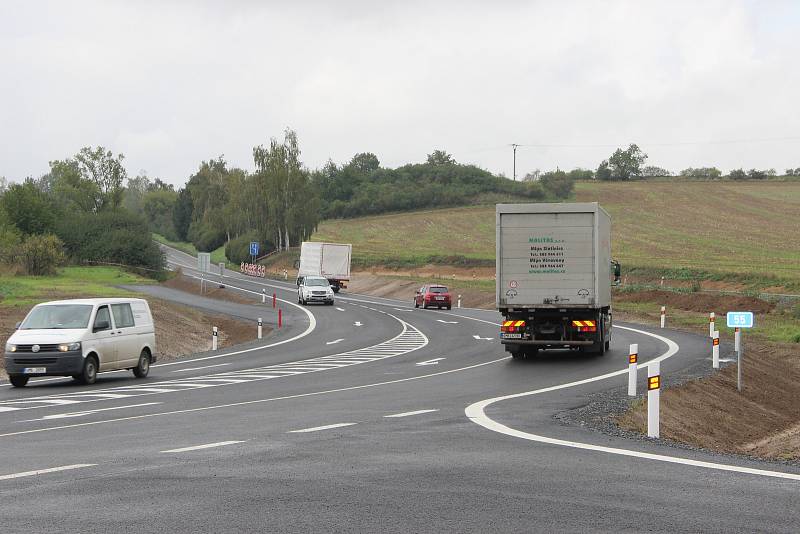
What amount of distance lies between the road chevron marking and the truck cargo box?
206 inches

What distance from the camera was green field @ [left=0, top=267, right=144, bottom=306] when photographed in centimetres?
5166

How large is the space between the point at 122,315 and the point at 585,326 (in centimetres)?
1167

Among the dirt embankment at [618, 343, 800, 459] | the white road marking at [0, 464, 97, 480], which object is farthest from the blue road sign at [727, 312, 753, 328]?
the white road marking at [0, 464, 97, 480]

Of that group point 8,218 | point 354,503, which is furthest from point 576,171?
point 354,503

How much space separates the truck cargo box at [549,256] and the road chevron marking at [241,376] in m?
5.24

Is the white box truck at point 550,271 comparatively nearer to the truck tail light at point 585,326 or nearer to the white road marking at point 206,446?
the truck tail light at point 585,326

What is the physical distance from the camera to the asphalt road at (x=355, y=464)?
308 inches

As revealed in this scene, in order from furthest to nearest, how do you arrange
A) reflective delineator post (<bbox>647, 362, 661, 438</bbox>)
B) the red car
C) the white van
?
the red car, the white van, reflective delineator post (<bbox>647, 362, 661, 438</bbox>)

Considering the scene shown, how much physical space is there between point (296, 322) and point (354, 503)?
4162cm

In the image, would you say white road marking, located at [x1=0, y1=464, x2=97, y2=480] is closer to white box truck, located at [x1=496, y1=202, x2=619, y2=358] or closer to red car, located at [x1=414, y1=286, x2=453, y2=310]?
white box truck, located at [x1=496, y1=202, x2=619, y2=358]

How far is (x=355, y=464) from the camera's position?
10.5 m

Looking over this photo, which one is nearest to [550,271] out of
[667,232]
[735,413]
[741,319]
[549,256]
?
[549,256]

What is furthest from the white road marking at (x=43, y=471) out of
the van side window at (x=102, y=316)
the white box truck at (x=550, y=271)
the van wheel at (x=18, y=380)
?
the white box truck at (x=550, y=271)

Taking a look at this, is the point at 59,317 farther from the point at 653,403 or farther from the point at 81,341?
the point at 653,403
